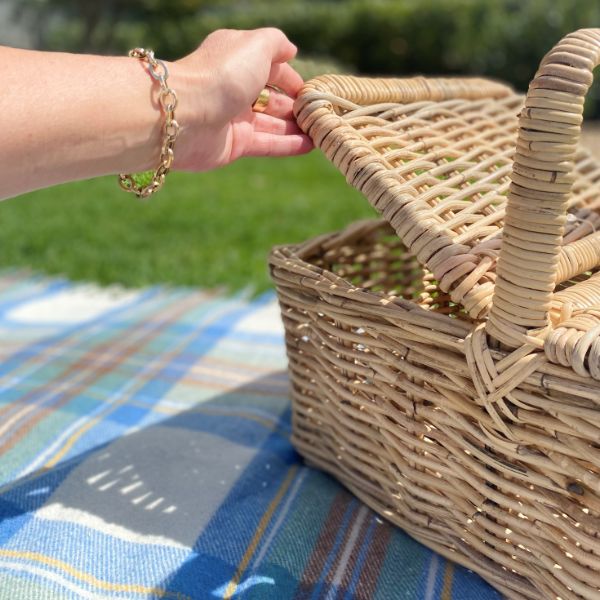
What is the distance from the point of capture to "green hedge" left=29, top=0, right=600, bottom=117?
6824mm

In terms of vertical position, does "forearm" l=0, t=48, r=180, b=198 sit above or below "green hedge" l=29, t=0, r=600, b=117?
above

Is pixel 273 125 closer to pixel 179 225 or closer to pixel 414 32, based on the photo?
pixel 179 225

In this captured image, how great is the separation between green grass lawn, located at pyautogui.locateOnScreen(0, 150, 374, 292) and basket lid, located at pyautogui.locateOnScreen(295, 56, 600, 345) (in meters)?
1.12

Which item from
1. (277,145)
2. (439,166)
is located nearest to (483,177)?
(439,166)

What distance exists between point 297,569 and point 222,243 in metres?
1.95

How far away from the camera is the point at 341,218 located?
10.3 feet

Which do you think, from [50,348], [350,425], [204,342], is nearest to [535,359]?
[350,425]

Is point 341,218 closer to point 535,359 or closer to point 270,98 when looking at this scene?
point 270,98

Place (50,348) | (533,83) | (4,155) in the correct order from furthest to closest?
(50,348), (4,155), (533,83)

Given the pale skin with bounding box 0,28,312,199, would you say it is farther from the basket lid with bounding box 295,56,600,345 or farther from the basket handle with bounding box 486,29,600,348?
the basket handle with bounding box 486,29,600,348

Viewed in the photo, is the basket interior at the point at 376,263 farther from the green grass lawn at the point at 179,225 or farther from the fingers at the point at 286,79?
the green grass lawn at the point at 179,225

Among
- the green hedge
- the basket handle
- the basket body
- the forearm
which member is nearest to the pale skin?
the forearm

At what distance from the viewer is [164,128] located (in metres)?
0.88

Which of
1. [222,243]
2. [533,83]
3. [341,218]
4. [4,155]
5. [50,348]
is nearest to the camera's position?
[533,83]
